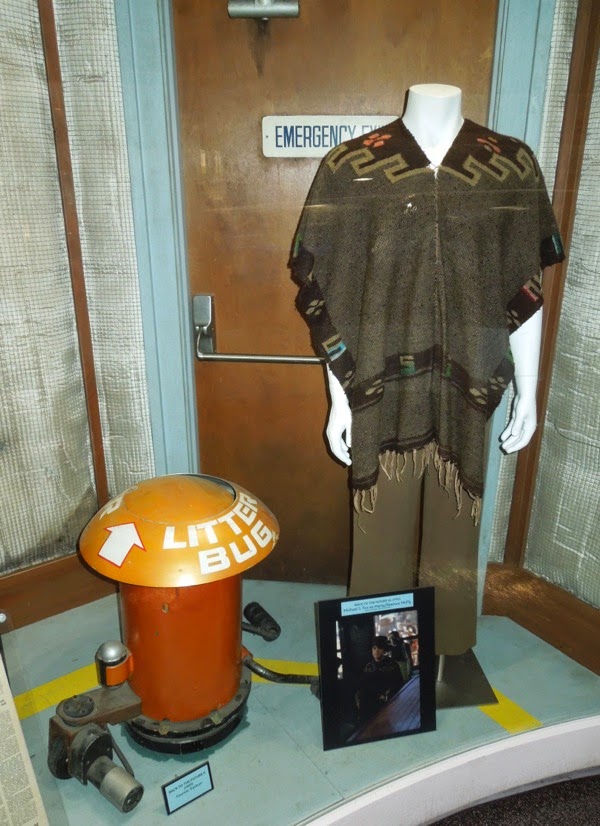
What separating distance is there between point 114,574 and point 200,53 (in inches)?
57.1

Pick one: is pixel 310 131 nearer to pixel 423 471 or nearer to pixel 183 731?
pixel 423 471

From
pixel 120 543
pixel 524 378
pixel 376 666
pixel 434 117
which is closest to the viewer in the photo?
pixel 434 117

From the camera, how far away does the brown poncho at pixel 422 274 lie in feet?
4.52

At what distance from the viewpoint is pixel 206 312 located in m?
2.04

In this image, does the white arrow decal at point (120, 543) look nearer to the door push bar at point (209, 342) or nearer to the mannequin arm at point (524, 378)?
the door push bar at point (209, 342)

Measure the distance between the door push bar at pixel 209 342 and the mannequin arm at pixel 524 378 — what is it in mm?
673

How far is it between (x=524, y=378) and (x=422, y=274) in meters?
0.39

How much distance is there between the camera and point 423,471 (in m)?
1.66

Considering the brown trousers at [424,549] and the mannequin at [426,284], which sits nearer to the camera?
the mannequin at [426,284]

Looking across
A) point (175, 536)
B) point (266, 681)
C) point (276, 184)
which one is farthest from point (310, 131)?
point (266, 681)

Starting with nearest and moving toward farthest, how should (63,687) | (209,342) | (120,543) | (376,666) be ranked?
(120,543), (376,666), (63,687), (209,342)

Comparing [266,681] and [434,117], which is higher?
[434,117]

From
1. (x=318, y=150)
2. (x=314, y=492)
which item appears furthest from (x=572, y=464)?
(x=318, y=150)

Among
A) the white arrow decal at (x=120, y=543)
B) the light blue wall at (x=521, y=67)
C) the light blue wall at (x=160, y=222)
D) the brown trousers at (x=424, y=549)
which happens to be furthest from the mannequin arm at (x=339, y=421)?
the light blue wall at (x=521, y=67)
